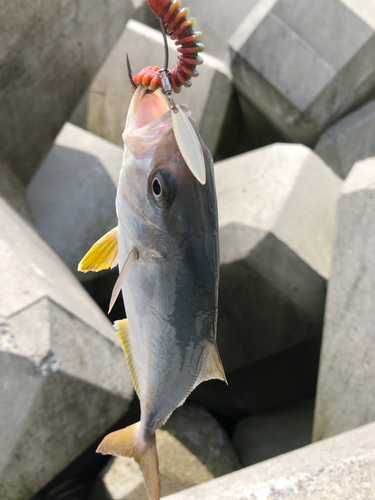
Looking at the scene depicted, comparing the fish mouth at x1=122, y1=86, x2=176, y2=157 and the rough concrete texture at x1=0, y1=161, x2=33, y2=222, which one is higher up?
the fish mouth at x1=122, y1=86, x2=176, y2=157

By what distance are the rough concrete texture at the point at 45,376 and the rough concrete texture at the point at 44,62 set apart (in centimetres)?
101

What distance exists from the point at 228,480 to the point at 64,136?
276 cm

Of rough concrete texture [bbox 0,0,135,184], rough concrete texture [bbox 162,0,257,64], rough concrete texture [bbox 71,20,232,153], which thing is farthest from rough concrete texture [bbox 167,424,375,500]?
rough concrete texture [bbox 162,0,257,64]

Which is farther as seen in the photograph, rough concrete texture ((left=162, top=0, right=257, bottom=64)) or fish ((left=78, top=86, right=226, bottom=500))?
rough concrete texture ((left=162, top=0, right=257, bottom=64))

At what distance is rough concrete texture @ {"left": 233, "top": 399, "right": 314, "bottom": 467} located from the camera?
2.65 meters

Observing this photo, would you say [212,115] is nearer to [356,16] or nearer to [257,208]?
[356,16]

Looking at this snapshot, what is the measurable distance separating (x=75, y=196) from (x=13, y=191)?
0.46 metres

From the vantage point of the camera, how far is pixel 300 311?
8.36ft

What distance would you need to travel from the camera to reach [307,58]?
3.32 metres

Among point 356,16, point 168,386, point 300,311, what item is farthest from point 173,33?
point 356,16

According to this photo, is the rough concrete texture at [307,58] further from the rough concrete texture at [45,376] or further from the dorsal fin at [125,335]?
the dorsal fin at [125,335]

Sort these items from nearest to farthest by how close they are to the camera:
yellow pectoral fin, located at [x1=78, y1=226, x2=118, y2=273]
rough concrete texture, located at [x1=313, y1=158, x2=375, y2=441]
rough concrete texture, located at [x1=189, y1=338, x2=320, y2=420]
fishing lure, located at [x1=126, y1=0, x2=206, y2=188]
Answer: fishing lure, located at [x1=126, y1=0, x2=206, y2=188]
yellow pectoral fin, located at [x1=78, y1=226, x2=118, y2=273]
rough concrete texture, located at [x1=313, y1=158, x2=375, y2=441]
rough concrete texture, located at [x1=189, y1=338, x2=320, y2=420]

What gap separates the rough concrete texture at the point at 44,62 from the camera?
2.24m

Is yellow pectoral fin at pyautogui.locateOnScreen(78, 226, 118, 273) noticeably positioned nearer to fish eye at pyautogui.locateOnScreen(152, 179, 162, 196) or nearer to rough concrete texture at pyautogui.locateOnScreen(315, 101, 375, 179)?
fish eye at pyautogui.locateOnScreen(152, 179, 162, 196)
